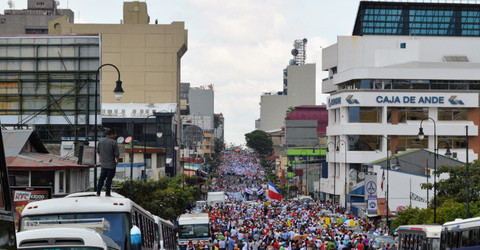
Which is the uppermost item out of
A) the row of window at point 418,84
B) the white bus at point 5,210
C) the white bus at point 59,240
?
the row of window at point 418,84

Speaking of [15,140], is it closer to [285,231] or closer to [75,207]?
[285,231]

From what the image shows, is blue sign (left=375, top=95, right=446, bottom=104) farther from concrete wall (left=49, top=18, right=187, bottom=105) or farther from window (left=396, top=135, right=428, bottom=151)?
concrete wall (left=49, top=18, right=187, bottom=105)

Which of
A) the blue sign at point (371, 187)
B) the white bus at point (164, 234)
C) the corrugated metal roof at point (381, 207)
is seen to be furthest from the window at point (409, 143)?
the white bus at point (164, 234)

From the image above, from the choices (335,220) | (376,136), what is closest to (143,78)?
(376,136)

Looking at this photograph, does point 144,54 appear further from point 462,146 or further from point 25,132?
point 25,132

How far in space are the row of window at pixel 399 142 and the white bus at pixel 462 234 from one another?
70.5 m

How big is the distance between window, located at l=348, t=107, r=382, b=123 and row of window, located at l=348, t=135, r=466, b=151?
1874 mm

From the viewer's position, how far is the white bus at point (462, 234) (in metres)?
19.4

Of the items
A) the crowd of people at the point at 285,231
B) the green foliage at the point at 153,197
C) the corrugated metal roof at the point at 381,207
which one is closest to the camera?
the crowd of people at the point at 285,231

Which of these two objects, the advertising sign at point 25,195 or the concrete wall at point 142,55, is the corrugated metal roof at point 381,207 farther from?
the concrete wall at point 142,55

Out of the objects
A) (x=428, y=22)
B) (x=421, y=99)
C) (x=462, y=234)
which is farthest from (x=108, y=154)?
(x=428, y=22)

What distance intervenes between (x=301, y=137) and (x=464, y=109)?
86.3 metres

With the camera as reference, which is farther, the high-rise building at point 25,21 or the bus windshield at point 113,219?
the high-rise building at point 25,21

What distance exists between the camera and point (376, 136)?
92.8 meters
